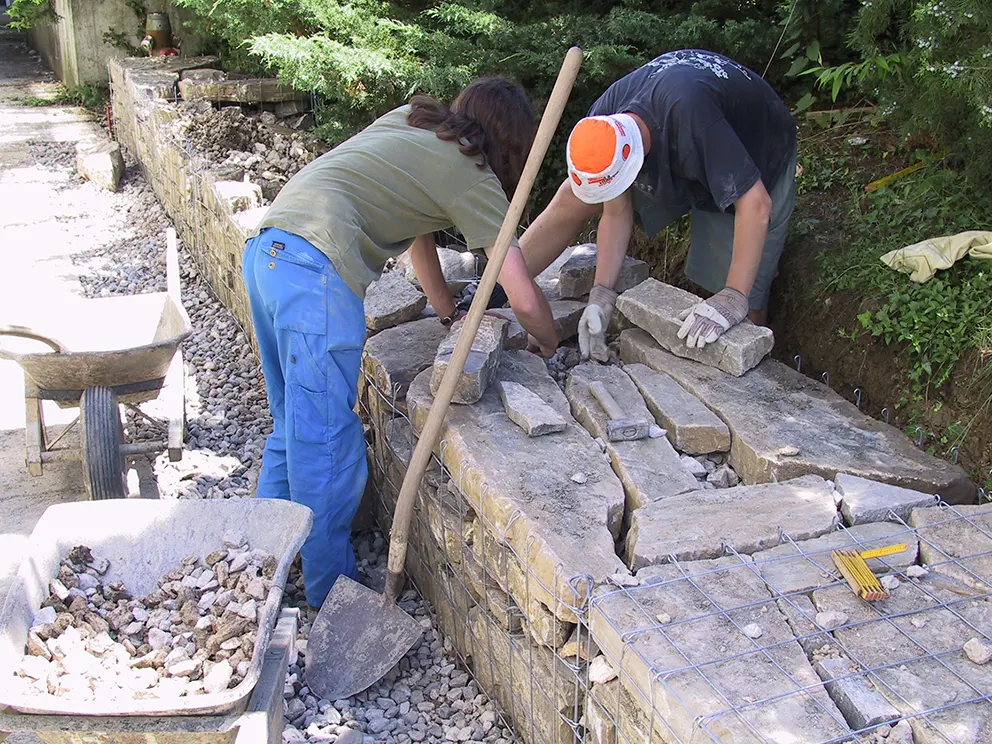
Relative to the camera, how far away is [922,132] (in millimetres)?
4707

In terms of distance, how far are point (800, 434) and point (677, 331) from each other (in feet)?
2.32

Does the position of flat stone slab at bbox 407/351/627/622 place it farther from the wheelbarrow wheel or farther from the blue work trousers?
the wheelbarrow wheel

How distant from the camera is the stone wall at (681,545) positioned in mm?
2285

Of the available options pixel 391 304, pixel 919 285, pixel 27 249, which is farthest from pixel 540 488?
pixel 27 249

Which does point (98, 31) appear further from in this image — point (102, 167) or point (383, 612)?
point (383, 612)

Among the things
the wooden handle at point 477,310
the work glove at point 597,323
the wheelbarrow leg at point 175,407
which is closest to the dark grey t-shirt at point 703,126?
the work glove at point 597,323

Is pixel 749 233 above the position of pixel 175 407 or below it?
above

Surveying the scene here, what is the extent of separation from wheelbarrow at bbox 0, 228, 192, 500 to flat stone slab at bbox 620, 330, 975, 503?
2339mm

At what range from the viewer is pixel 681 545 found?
9.23ft

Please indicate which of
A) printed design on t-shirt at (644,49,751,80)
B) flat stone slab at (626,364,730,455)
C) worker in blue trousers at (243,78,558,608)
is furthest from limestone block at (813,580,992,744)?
printed design on t-shirt at (644,49,751,80)

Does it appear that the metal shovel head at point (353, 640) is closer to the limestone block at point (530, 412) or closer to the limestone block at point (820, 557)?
the limestone block at point (530, 412)

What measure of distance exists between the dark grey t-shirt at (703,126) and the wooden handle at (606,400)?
875 millimetres

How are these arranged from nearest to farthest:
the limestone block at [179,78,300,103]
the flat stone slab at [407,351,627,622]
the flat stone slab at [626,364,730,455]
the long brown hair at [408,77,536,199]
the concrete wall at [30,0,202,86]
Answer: the flat stone slab at [407,351,627,622]
the flat stone slab at [626,364,730,455]
the long brown hair at [408,77,536,199]
the limestone block at [179,78,300,103]
the concrete wall at [30,0,202,86]

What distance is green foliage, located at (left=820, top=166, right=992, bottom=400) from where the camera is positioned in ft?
12.5
